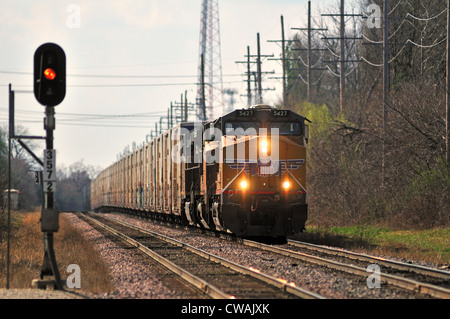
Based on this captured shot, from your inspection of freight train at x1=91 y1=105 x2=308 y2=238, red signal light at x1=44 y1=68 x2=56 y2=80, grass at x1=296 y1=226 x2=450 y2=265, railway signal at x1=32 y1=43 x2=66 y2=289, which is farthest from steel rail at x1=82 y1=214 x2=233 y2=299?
grass at x1=296 y1=226 x2=450 y2=265

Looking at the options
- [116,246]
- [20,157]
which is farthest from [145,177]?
[20,157]

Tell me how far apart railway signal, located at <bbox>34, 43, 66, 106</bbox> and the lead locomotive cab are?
7.20 meters

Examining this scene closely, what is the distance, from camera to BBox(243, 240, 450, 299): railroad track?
33.2 ft

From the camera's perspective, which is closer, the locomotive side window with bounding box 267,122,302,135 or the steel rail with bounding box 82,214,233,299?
the steel rail with bounding box 82,214,233,299

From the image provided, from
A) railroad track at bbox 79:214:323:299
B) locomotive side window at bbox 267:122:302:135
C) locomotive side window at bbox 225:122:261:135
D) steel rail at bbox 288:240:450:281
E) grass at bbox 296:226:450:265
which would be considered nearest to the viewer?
railroad track at bbox 79:214:323:299

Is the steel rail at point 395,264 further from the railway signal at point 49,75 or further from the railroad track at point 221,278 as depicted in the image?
the railway signal at point 49,75

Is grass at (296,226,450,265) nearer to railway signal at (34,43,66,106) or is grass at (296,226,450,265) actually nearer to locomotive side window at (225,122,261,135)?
locomotive side window at (225,122,261,135)

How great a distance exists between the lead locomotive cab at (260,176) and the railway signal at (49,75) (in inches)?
283

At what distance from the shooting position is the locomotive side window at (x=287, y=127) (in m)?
17.8

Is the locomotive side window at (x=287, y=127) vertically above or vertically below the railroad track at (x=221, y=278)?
above

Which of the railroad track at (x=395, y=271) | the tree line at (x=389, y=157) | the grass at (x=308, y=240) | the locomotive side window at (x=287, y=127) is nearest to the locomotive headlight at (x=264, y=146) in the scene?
the locomotive side window at (x=287, y=127)

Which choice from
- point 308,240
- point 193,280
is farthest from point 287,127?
point 193,280

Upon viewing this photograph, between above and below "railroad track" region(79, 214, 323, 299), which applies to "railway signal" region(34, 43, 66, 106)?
above
